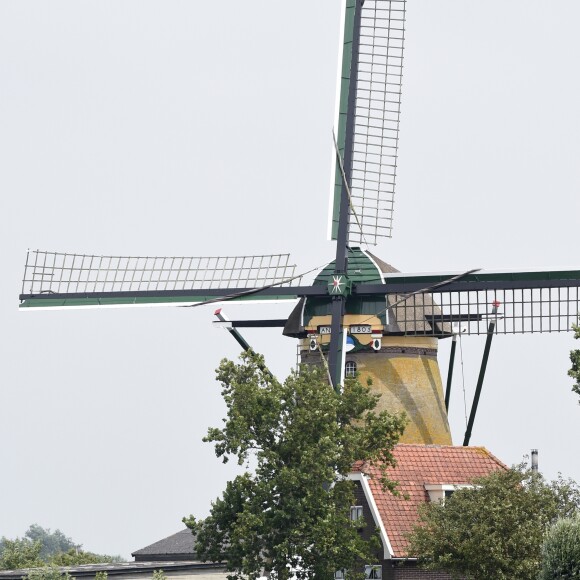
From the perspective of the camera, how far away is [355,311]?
5616 centimetres

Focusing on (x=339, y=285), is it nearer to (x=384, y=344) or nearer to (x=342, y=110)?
(x=384, y=344)

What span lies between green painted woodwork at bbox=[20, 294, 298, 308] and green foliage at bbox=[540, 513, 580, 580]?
18222 millimetres

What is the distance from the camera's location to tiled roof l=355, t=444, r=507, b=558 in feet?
163

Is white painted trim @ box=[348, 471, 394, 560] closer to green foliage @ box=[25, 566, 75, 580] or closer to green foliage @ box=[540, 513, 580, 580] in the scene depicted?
green foliage @ box=[540, 513, 580, 580]

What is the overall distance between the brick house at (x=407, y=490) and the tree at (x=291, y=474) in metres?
1.45

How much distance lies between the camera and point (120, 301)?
59.2 metres

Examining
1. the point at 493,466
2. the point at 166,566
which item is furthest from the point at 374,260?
the point at 166,566

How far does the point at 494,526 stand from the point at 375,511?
418cm

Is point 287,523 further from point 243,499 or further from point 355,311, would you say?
point 355,311

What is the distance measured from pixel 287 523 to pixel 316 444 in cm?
218

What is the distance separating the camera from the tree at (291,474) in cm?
4516

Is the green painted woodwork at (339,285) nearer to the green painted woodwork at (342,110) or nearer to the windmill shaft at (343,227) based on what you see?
the windmill shaft at (343,227)

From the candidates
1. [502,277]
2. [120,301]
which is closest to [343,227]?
[502,277]

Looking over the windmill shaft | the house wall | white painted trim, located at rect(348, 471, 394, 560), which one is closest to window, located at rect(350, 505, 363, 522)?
white painted trim, located at rect(348, 471, 394, 560)
